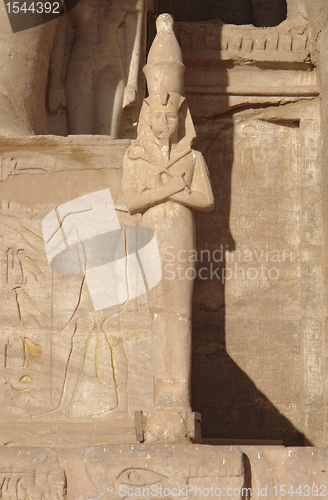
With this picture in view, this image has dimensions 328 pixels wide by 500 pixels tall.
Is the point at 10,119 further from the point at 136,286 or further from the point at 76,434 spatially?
the point at 76,434

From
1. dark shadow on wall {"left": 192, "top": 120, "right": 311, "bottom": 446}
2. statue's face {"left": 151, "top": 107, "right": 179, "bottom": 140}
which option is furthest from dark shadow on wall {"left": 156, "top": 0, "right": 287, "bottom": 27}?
statue's face {"left": 151, "top": 107, "right": 179, "bottom": 140}

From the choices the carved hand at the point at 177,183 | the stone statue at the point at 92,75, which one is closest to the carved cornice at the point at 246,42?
the stone statue at the point at 92,75

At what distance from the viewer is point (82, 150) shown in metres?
5.15

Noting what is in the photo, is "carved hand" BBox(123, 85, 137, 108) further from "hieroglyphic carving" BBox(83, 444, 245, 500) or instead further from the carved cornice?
"hieroglyphic carving" BBox(83, 444, 245, 500)

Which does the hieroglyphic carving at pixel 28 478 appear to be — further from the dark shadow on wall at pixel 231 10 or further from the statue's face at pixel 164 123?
the dark shadow on wall at pixel 231 10

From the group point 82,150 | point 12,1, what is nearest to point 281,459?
point 82,150

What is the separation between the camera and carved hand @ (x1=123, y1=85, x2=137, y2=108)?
5719mm

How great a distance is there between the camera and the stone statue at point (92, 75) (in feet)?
19.0

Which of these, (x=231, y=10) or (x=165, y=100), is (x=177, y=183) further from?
(x=231, y=10)

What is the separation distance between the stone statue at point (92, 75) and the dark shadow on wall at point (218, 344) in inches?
19.9

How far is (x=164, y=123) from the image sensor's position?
5.01 m

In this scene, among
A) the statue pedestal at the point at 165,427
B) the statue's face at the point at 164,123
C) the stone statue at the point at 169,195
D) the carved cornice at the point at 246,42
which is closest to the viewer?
the statue pedestal at the point at 165,427

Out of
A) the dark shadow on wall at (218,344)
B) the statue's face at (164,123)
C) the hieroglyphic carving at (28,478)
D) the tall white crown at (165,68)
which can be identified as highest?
the tall white crown at (165,68)

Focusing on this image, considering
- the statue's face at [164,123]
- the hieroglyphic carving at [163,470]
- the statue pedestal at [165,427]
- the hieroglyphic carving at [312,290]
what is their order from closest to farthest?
1. the hieroglyphic carving at [163,470]
2. the statue pedestal at [165,427]
3. the statue's face at [164,123]
4. the hieroglyphic carving at [312,290]
